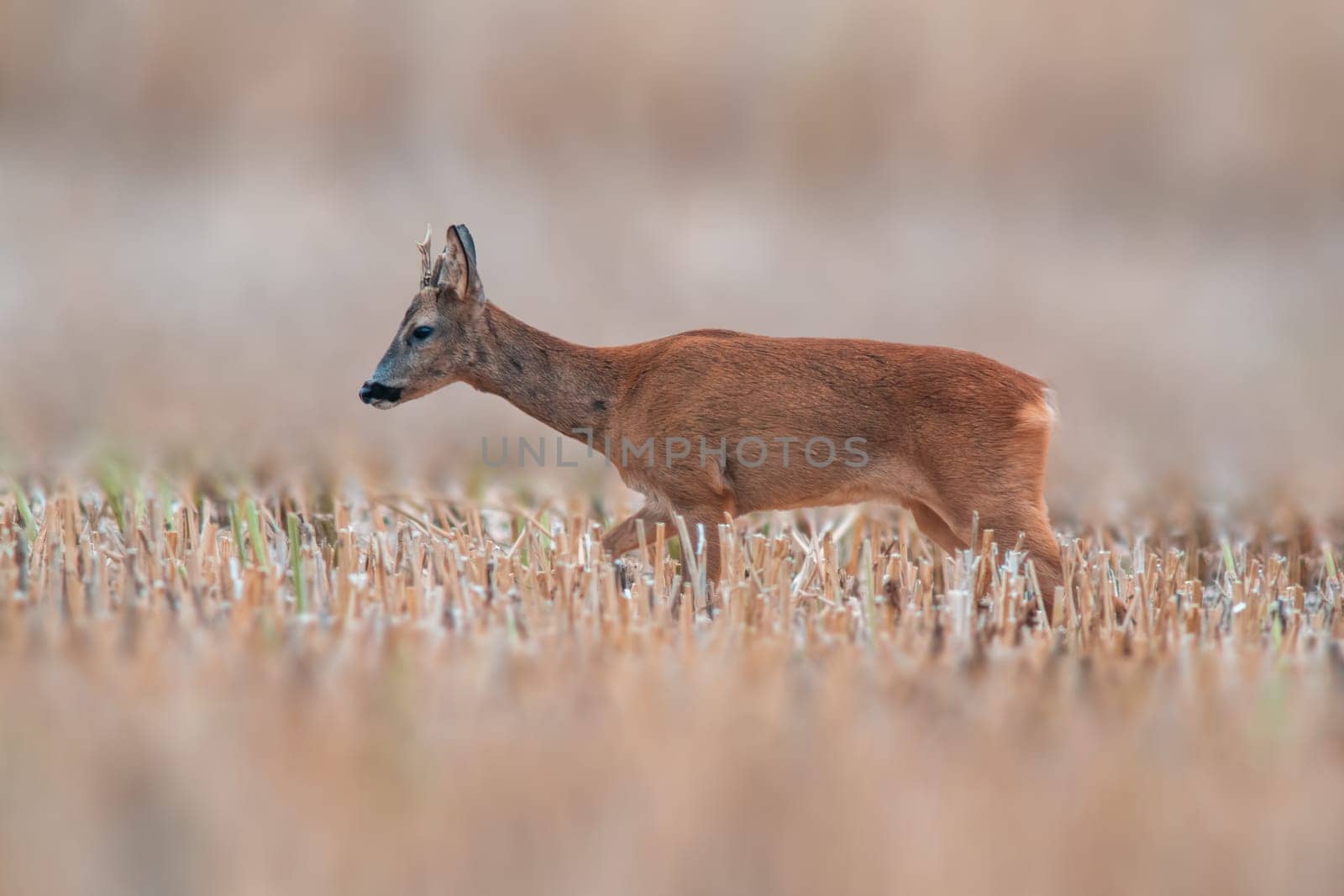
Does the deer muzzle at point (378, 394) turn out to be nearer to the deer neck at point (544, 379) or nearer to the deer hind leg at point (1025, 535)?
the deer neck at point (544, 379)

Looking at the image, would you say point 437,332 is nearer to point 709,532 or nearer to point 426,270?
point 426,270

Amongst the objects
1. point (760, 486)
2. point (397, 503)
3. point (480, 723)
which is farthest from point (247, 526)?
point (480, 723)

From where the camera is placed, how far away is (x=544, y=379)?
7105 mm

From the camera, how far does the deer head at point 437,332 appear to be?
6.83 meters

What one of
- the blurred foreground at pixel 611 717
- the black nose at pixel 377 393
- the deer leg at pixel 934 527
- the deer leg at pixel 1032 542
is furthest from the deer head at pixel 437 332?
the deer leg at pixel 1032 542

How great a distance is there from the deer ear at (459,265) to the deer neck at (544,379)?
0.19 m

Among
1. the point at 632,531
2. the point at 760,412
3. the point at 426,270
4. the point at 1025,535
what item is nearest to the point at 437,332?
the point at 426,270

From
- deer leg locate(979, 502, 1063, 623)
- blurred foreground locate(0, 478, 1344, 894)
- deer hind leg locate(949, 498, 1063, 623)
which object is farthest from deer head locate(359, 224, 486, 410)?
deer leg locate(979, 502, 1063, 623)

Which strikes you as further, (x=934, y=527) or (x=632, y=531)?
(x=632, y=531)

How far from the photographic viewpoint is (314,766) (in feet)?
11.5

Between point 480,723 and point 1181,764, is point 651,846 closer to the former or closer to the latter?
point 480,723

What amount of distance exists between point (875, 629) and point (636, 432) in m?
1.89

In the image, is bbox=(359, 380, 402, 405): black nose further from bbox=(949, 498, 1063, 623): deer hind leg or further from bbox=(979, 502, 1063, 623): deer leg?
bbox=(979, 502, 1063, 623): deer leg

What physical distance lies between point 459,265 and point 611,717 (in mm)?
3427
